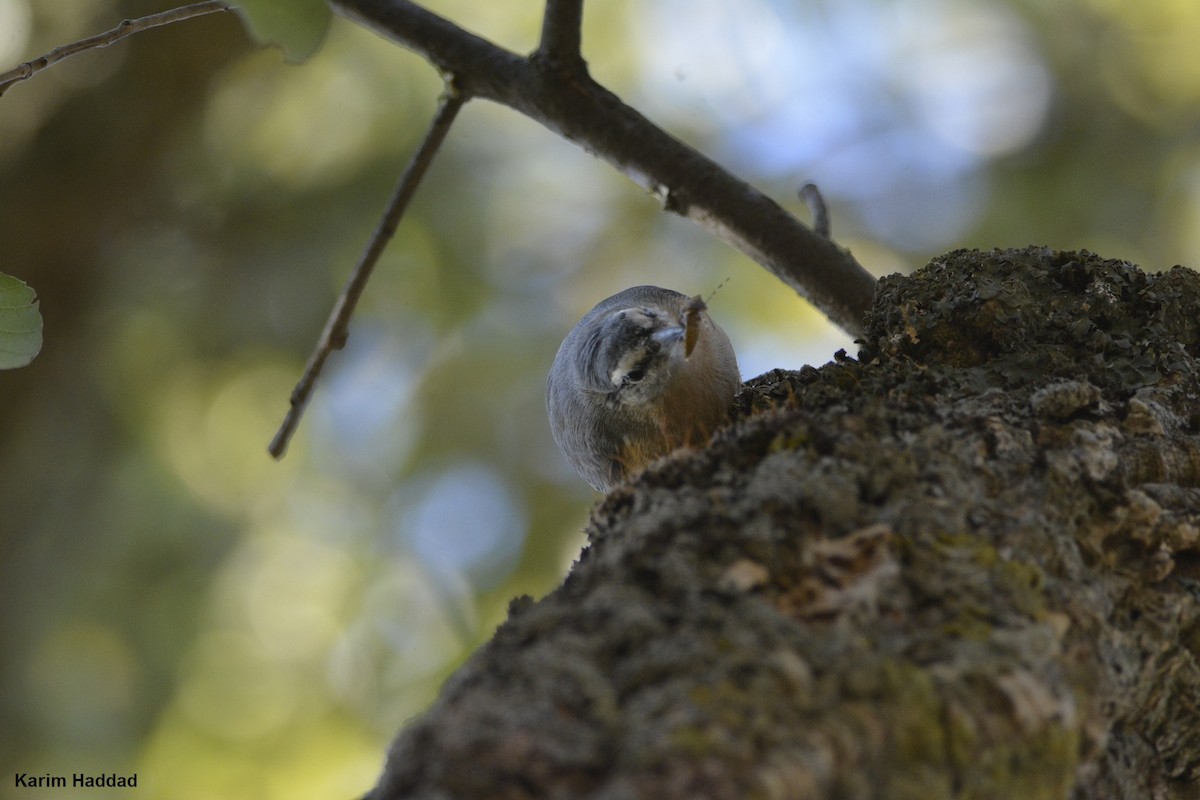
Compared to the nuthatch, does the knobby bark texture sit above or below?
below

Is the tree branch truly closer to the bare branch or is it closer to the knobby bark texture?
the bare branch

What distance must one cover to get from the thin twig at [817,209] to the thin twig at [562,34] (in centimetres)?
67

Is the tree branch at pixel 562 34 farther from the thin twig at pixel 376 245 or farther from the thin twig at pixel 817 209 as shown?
the thin twig at pixel 817 209

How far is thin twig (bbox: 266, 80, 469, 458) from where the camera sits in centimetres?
197

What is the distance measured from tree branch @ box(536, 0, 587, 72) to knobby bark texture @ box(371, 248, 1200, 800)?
3.16 ft

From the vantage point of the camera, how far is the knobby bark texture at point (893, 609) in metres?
0.83

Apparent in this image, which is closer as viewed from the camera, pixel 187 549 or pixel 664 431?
pixel 664 431

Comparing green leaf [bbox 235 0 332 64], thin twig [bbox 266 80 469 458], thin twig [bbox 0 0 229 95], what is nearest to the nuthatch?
thin twig [bbox 266 80 469 458]

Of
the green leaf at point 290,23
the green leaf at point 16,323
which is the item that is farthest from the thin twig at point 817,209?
the green leaf at point 16,323

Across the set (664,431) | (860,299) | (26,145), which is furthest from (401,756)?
(26,145)

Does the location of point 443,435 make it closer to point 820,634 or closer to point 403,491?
point 403,491

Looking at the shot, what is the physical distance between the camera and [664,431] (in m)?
2.18

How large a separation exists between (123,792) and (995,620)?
14.0ft

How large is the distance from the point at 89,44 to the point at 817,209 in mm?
1510
